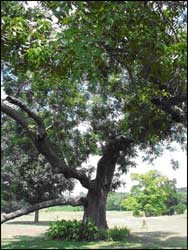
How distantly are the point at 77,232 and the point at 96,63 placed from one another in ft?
46.5

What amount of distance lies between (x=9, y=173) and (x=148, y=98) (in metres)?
19.6

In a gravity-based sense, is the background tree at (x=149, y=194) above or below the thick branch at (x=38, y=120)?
below

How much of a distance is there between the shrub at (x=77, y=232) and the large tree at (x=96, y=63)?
1.15m

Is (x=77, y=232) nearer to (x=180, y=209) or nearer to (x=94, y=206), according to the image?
(x=94, y=206)

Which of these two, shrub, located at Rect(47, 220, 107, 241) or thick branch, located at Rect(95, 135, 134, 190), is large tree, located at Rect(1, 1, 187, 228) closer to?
thick branch, located at Rect(95, 135, 134, 190)

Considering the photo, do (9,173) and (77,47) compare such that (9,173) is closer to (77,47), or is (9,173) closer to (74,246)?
(74,246)

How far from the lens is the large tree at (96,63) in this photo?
12.8ft

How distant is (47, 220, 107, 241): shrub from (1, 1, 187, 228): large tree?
3.78ft

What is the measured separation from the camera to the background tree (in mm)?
35469

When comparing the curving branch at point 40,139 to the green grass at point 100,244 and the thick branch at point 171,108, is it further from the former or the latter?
the thick branch at point 171,108

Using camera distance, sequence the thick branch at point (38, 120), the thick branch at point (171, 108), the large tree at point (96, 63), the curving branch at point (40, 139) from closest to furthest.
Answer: the large tree at point (96, 63), the thick branch at point (171, 108), the curving branch at point (40, 139), the thick branch at point (38, 120)

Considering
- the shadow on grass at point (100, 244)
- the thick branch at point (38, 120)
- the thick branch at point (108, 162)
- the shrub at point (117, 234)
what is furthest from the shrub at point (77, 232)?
the thick branch at point (38, 120)

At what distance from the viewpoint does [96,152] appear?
19.0 meters

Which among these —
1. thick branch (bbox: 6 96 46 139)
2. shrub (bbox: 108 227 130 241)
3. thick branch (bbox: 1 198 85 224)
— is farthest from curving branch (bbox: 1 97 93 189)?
shrub (bbox: 108 227 130 241)
